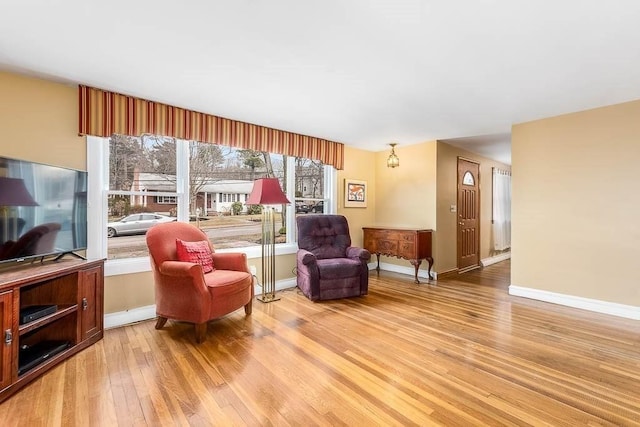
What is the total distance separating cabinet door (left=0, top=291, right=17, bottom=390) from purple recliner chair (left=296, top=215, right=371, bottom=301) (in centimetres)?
246

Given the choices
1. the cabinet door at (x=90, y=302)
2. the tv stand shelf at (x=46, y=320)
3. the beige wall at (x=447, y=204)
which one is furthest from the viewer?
the beige wall at (x=447, y=204)

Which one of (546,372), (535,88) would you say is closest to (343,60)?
(535,88)

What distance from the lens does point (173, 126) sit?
311 centimetres

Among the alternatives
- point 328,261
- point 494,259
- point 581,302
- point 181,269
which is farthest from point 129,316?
point 494,259

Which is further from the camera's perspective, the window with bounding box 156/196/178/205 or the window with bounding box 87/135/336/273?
the window with bounding box 156/196/178/205

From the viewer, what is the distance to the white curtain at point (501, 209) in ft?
20.1

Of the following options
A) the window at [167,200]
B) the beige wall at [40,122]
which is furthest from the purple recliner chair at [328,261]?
the beige wall at [40,122]

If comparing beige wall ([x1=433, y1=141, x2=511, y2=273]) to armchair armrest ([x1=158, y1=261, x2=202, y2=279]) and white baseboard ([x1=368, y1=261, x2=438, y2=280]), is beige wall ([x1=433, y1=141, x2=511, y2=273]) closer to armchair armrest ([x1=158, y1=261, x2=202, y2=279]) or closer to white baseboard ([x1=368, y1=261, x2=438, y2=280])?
white baseboard ([x1=368, y1=261, x2=438, y2=280])

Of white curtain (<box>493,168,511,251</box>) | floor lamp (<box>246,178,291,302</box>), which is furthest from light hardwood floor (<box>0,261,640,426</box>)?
white curtain (<box>493,168,511,251</box>)

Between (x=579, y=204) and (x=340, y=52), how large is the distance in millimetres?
3265

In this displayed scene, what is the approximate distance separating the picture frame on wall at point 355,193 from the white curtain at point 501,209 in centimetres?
298

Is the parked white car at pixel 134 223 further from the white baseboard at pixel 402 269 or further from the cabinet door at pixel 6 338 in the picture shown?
the white baseboard at pixel 402 269

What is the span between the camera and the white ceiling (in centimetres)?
164

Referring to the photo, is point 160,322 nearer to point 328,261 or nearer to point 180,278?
point 180,278
